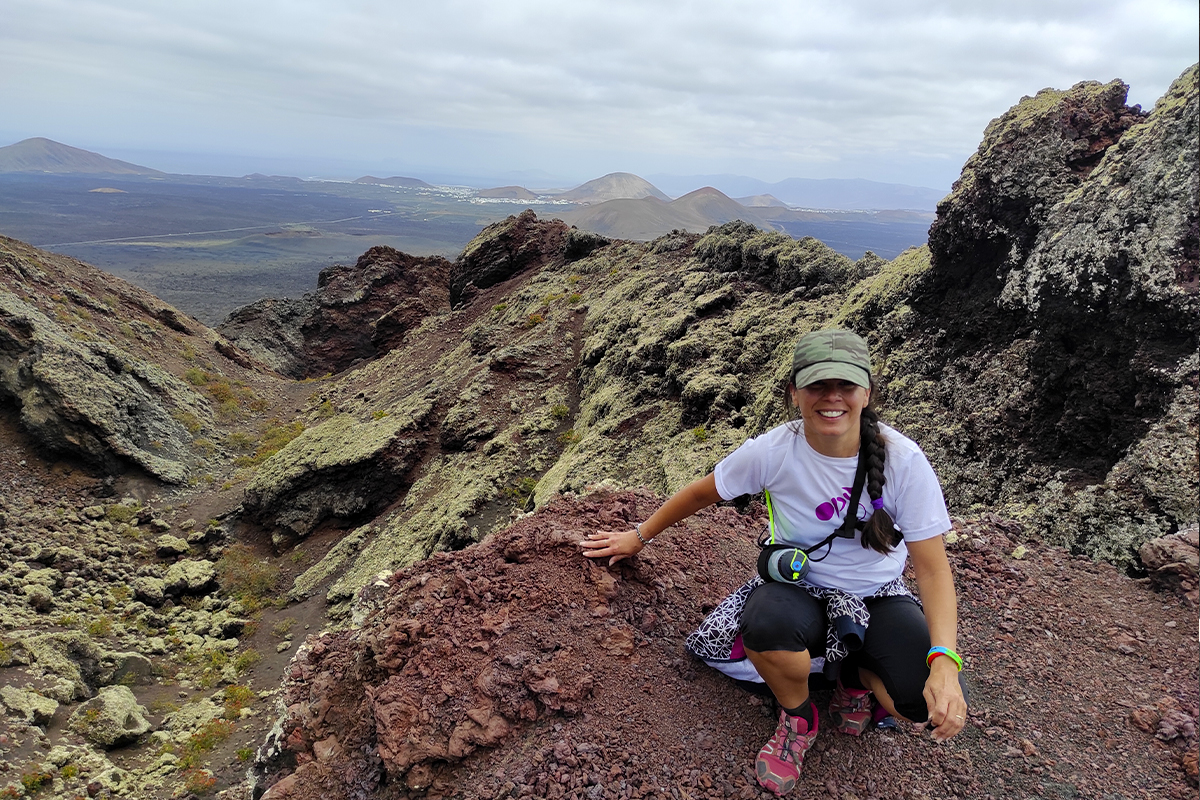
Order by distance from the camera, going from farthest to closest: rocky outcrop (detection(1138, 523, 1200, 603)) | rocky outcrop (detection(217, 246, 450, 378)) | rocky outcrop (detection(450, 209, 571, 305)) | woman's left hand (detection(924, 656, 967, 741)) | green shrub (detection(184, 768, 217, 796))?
rocky outcrop (detection(217, 246, 450, 378)) → rocky outcrop (detection(450, 209, 571, 305)) → green shrub (detection(184, 768, 217, 796)) → rocky outcrop (detection(1138, 523, 1200, 603)) → woman's left hand (detection(924, 656, 967, 741))

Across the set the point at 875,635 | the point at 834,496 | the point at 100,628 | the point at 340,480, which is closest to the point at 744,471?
the point at 834,496

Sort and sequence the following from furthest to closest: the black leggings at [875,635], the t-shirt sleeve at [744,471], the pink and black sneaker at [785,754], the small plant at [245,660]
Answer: the small plant at [245,660] < the t-shirt sleeve at [744,471] < the pink and black sneaker at [785,754] < the black leggings at [875,635]

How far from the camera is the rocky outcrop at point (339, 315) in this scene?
4097 centimetres

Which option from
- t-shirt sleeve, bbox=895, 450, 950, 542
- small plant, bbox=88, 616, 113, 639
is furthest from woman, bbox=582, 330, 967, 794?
small plant, bbox=88, 616, 113, 639

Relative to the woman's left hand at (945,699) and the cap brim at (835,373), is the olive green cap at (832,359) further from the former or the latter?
the woman's left hand at (945,699)

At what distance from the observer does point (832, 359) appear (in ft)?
10.2

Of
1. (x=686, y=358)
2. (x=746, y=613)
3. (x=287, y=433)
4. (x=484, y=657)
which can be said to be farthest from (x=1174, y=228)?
(x=287, y=433)

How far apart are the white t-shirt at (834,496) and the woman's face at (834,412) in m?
0.08

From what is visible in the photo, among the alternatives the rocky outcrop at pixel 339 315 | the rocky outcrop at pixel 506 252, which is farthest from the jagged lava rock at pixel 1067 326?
the rocky outcrop at pixel 339 315

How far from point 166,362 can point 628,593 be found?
98.2ft

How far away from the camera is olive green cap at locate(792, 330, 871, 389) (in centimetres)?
305

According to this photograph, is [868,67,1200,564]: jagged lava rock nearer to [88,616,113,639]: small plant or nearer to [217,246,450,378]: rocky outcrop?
[88,616,113,639]: small plant

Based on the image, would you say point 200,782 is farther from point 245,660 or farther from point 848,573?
point 848,573

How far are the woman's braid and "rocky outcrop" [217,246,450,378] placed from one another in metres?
38.2
